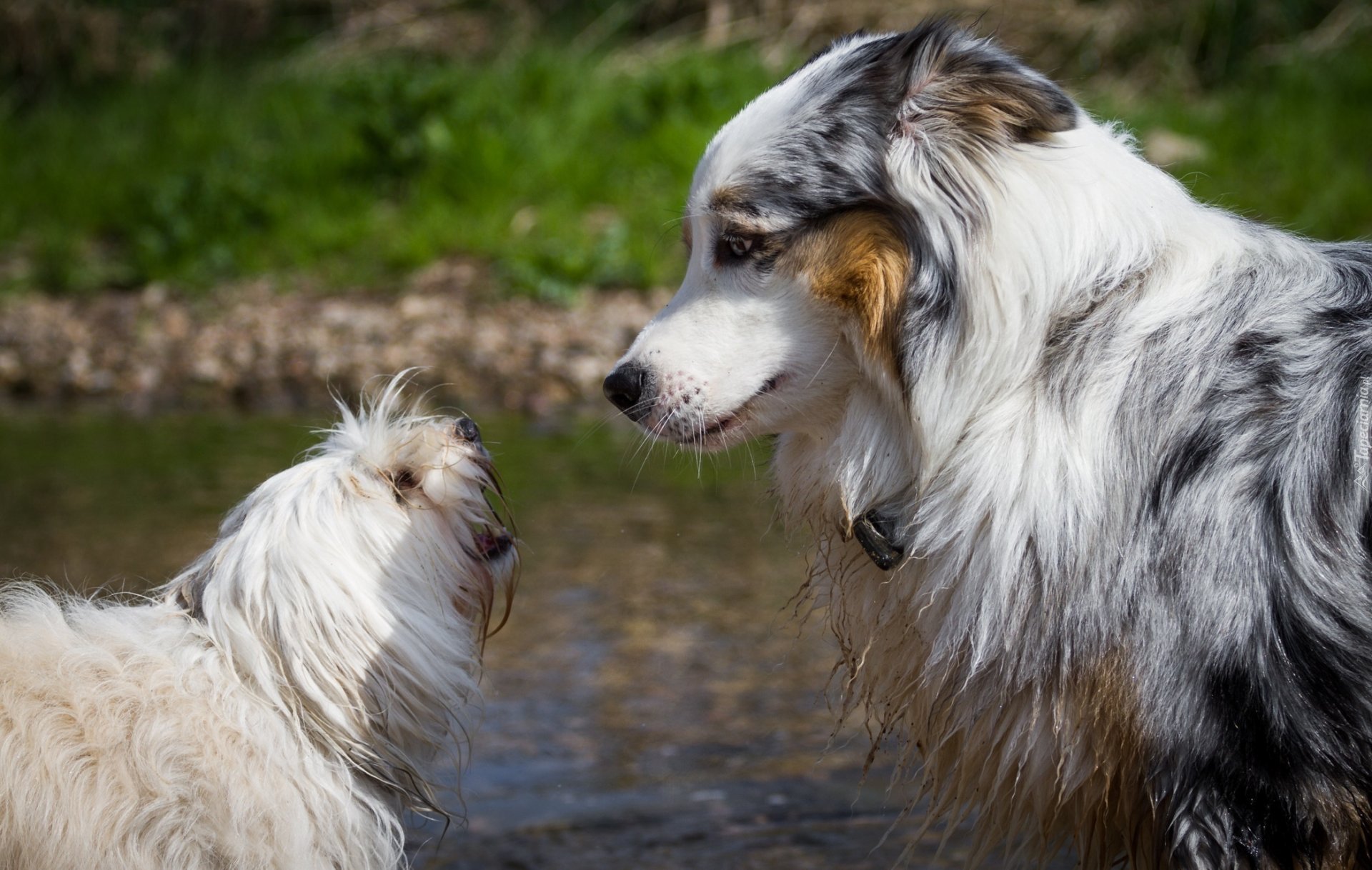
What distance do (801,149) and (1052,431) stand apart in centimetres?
71

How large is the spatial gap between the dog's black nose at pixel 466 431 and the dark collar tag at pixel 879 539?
94 cm

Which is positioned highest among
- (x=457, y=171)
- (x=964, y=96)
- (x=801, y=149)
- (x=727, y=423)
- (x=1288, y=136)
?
(x=964, y=96)

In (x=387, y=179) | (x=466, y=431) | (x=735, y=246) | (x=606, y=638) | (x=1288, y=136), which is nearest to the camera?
(x=735, y=246)

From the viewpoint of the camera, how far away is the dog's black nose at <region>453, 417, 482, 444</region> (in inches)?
123

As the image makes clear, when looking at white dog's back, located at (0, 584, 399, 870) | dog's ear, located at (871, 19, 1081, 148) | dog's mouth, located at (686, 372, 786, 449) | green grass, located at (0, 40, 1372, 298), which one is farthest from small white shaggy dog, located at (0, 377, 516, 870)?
green grass, located at (0, 40, 1372, 298)

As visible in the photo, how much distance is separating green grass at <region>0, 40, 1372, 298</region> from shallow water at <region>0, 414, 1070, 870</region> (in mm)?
2025

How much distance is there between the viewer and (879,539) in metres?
2.65

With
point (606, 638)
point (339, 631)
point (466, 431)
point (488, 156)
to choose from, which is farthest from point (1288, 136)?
point (339, 631)

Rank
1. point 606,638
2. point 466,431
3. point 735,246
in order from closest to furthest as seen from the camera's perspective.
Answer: point 735,246 → point 466,431 → point 606,638

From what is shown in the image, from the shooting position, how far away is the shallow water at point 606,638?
3389mm

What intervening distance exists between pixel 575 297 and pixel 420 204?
5.36 feet

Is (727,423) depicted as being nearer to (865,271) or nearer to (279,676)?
(865,271)

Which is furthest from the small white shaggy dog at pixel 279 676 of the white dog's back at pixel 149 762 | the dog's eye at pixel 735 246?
the dog's eye at pixel 735 246

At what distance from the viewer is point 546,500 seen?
5871 millimetres
